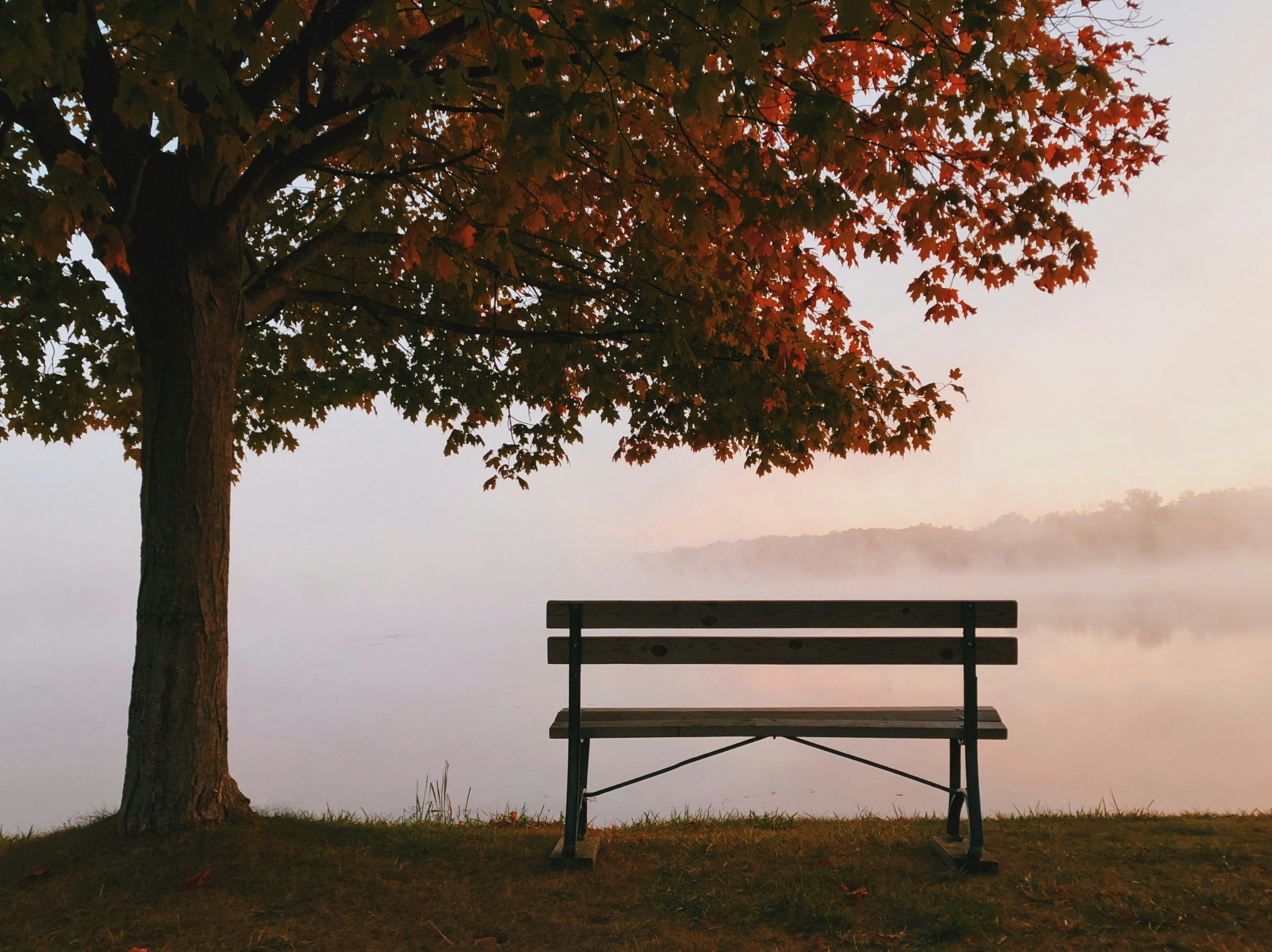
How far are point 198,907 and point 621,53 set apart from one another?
16.5ft

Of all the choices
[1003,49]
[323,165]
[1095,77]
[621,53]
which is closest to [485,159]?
[323,165]

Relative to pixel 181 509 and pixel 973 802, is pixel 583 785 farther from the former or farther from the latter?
pixel 181 509

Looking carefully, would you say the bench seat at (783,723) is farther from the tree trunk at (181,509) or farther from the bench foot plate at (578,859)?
the tree trunk at (181,509)

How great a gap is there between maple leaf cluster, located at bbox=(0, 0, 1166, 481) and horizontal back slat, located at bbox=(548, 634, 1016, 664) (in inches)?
92.6

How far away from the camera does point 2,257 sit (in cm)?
803

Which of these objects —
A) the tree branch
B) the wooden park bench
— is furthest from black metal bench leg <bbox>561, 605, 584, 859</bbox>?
the tree branch

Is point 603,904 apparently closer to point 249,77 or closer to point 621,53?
point 621,53

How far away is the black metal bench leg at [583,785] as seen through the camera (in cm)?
543

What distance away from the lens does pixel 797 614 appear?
514cm

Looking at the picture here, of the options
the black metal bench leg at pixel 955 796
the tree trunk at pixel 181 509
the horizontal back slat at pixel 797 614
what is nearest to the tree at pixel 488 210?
the tree trunk at pixel 181 509

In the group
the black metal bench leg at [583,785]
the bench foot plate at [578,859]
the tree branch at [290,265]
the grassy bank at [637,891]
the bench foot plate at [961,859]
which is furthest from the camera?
the tree branch at [290,265]

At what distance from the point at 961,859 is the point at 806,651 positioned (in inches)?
57.9

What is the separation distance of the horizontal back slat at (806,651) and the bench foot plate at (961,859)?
110 cm

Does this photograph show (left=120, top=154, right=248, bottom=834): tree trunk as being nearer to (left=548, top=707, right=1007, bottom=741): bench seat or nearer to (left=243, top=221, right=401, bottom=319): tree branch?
(left=243, top=221, right=401, bottom=319): tree branch
